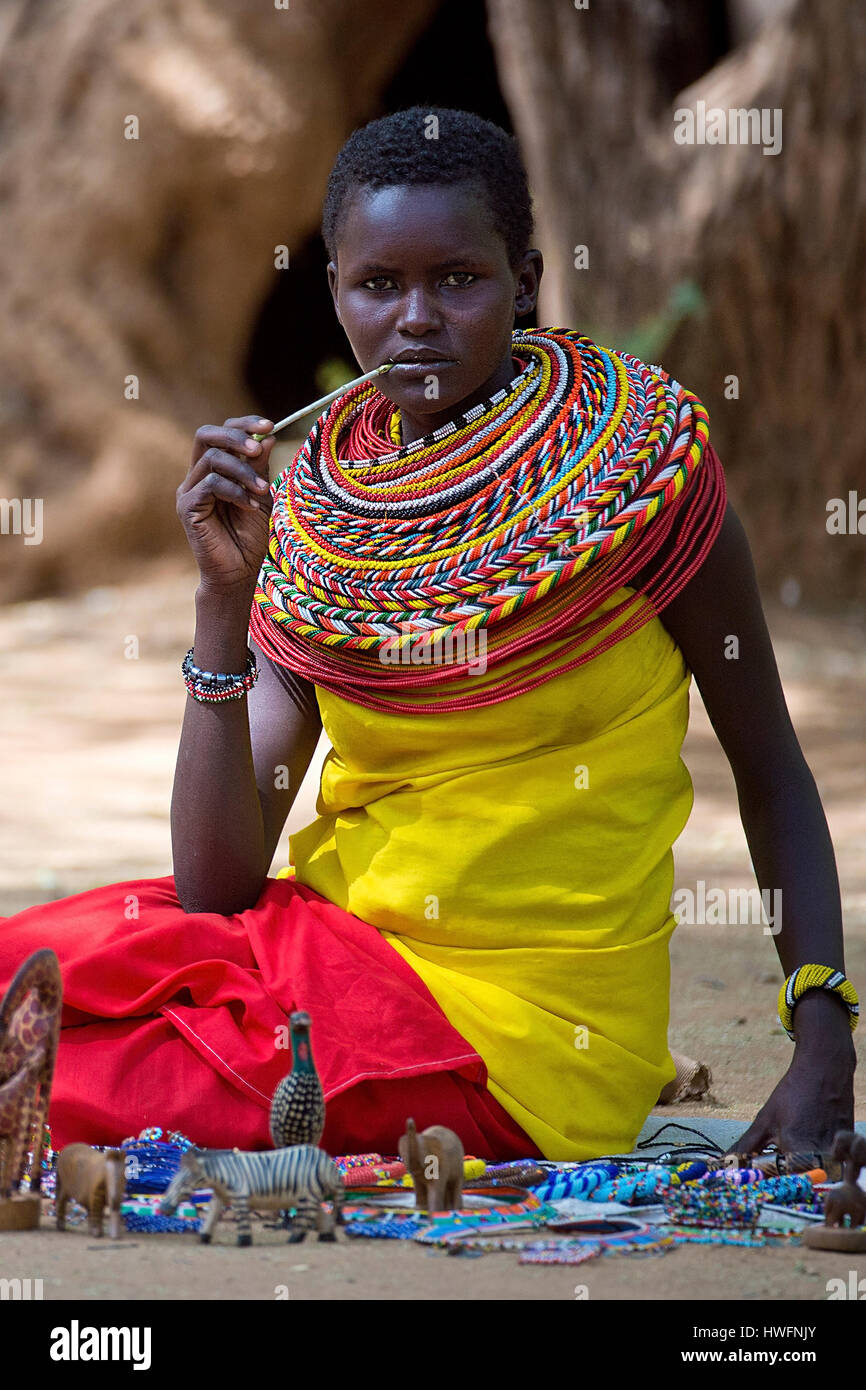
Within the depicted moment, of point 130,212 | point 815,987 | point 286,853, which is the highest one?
point 130,212

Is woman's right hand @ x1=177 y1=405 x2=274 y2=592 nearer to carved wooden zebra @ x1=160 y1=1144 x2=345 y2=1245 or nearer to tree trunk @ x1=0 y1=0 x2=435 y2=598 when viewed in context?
carved wooden zebra @ x1=160 y1=1144 x2=345 y2=1245

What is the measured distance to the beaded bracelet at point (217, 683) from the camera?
2869 millimetres

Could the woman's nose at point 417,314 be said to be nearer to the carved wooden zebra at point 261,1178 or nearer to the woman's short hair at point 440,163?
the woman's short hair at point 440,163

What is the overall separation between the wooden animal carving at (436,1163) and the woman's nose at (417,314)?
1264mm

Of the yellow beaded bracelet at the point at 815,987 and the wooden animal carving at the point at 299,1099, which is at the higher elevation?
the yellow beaded bracelet at the point at 815,987

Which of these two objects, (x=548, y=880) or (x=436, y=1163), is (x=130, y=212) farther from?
(x=436, y=1163)

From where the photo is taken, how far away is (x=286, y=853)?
6.82 metres

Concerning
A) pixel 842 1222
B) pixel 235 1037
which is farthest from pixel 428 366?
pixel 842 1222

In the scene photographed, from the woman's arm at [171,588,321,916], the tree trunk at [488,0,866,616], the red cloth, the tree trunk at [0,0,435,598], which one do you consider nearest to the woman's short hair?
the woman's arm at [171,588,321,916]

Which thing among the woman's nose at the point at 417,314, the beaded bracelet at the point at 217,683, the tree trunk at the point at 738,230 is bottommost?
the beaded bracelet at the point at 217,683

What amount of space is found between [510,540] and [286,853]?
13.6 ft

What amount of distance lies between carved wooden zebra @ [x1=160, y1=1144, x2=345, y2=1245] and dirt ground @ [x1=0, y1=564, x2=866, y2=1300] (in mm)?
74

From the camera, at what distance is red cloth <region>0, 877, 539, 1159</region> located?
2697mm

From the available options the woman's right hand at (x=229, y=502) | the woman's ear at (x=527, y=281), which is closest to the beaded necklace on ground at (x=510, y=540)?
the woman's ear at (x=527, y=281)
